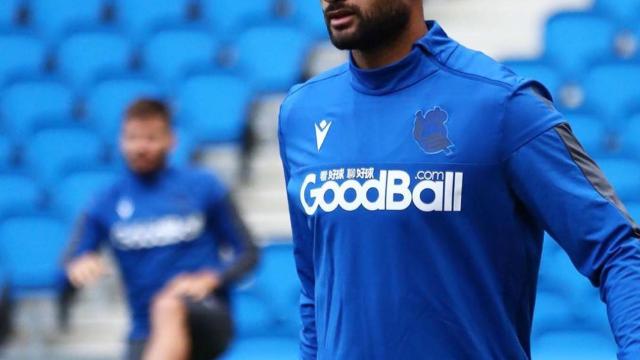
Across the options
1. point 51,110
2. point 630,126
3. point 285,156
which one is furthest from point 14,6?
point 285,156

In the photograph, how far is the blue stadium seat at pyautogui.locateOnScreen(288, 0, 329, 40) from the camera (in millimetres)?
9766

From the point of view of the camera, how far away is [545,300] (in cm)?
739

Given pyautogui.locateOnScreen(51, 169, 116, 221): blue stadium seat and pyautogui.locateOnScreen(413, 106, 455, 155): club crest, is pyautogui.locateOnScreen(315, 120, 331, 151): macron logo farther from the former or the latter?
pyautogui.locateOnScreen(51, 169, 116, 221): blue stadium seat

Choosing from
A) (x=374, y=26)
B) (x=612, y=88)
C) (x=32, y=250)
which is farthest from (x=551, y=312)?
(x=374, y=26)

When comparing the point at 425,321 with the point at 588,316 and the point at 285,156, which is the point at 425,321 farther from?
the point at 588,316

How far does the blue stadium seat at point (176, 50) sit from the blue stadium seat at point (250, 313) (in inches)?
98.0

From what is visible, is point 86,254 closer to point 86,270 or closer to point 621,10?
point 86,270

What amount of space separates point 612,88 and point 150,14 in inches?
139

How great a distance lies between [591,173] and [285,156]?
2.37ft

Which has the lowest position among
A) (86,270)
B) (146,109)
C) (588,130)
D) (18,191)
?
(18,191)

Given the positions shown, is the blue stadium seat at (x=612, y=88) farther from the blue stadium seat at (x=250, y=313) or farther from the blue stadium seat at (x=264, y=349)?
the blue stadium seat at (x=264, y=349)

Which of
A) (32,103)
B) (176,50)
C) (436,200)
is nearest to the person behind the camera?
(436,200)

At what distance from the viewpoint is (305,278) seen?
9.91 ft

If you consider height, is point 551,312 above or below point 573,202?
below
